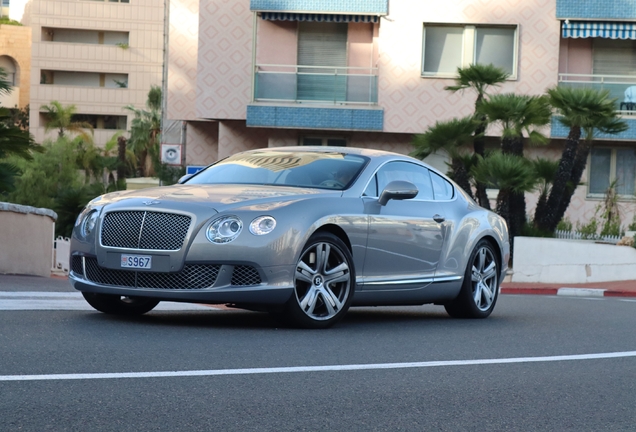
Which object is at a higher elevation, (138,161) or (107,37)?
(107,37)

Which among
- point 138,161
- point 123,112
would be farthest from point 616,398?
point 123,112

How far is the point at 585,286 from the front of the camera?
69.0ft

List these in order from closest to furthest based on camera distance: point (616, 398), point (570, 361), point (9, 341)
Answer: point (616, 398) < point (9, 341) < point (570, 361)

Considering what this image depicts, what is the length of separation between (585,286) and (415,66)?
12069 millimetres

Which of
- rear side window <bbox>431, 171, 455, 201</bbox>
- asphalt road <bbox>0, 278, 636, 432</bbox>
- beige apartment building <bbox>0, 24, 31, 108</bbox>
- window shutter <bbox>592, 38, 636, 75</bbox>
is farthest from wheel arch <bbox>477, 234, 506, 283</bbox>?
beige apartment building <bbox>0, 24, 31, 108</bbox>

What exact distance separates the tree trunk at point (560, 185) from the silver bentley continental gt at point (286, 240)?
1392cm

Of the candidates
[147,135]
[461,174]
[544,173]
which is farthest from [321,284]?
[147,135]

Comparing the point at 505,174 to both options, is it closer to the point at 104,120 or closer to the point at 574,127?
the point at 574,127

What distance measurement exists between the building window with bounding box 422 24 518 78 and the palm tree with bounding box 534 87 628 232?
265 inches

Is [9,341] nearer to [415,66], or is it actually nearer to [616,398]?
[616,398]

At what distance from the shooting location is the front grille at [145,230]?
8.30 metres

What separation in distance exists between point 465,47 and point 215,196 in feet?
77.3

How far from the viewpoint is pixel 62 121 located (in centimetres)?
7450

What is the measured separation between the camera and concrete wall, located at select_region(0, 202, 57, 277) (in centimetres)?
1678
